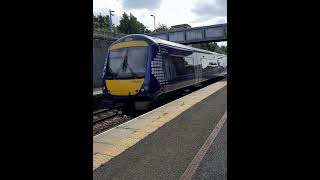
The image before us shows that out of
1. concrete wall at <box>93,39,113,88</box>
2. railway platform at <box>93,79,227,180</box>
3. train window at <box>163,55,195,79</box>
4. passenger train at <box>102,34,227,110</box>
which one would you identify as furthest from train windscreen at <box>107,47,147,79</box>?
concrete wall at <box>93,39,113,88</box>

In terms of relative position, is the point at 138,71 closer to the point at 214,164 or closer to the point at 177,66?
the point at 177,66

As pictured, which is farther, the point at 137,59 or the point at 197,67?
the point at 197,67

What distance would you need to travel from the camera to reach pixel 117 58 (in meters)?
13.3

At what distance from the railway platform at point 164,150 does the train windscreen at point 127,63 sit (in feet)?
13.6

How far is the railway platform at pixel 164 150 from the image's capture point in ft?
14.7

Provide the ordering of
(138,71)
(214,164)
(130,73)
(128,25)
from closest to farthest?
(214,164)
(138,71)
(130,73)
(128,25)

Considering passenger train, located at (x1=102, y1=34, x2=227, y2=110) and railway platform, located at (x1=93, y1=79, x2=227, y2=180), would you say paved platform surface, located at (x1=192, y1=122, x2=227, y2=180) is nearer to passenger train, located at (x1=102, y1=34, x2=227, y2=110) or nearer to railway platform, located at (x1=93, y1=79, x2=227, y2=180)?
railway platform, located at (x1=93, y1=79, x2=227, y2=180)

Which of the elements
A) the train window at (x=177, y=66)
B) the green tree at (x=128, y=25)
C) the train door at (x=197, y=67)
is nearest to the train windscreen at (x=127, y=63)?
the train window at (x=177, y=66)

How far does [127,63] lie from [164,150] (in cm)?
790

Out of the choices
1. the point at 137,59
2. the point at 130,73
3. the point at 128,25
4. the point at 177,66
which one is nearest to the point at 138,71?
the point at 130,73

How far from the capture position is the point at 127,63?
13.1 metres
